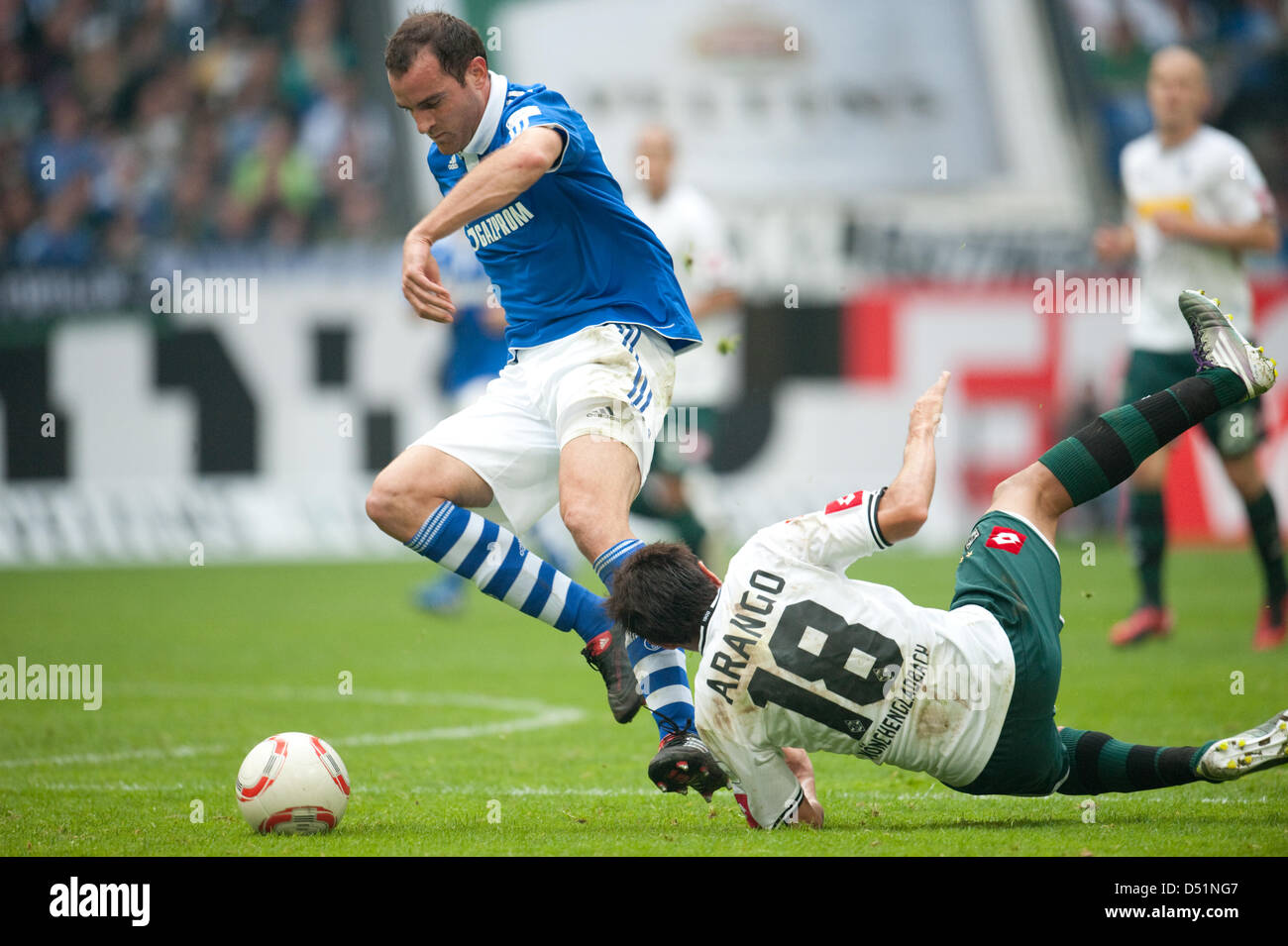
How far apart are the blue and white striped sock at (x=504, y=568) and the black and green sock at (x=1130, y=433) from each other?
4.72 ft

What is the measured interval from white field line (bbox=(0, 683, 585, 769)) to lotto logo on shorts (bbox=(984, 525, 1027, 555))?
2.53 metres

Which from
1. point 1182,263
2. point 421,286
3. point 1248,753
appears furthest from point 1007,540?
point 1182,263

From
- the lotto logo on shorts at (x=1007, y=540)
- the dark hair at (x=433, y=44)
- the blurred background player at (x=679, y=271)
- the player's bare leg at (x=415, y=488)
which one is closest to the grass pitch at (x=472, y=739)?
the lotto logo on shorts at (x=1007, y=540)

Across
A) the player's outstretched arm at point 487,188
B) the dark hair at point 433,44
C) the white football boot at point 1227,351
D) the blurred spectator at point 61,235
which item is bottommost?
the white football boot at point 1227,351

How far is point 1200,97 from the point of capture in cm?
826

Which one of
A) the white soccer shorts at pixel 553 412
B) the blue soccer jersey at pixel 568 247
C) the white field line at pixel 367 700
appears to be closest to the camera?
the white soccer shorts at pixel 553 412

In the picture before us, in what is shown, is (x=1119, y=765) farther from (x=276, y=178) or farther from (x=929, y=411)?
(x=276, y=178)

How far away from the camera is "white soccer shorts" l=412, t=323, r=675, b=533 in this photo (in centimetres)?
466

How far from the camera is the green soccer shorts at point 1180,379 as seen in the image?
25.4 feet

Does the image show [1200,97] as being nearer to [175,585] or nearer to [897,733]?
[897,733]

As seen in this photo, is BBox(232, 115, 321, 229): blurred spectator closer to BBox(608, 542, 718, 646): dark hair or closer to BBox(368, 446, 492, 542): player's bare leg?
BBox(368, 446, 492, 542): player's bare leg

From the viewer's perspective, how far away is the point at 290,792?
4.07 meters

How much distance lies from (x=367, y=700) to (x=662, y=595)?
3.37m

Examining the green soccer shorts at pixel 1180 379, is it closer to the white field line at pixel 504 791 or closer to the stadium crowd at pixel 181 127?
the white field line at pixel 504 791
